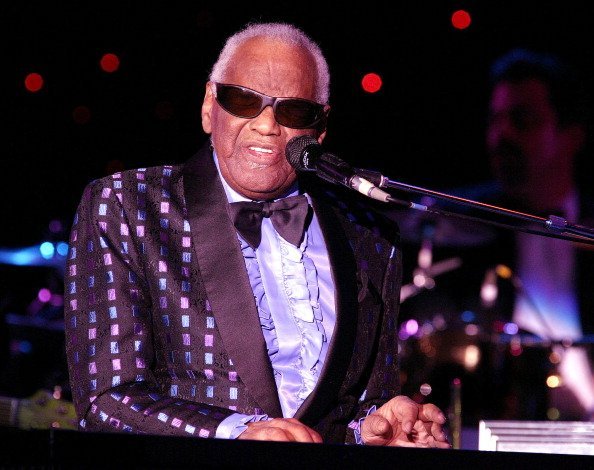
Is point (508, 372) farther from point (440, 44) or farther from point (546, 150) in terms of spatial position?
point (440, 44)

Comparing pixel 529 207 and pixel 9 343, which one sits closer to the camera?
pixel 9 343

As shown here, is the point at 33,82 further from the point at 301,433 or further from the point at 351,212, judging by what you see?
the point at 301,433

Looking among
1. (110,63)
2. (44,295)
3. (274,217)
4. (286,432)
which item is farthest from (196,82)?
(286,432)

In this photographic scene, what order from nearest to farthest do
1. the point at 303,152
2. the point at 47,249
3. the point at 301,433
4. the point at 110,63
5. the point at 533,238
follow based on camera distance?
the point at 301,433
the point at 303,152
the point at 110,63
the point at 47,249
the point at 533,238

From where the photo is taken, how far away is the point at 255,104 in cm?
284

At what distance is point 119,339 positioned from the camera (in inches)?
99.6

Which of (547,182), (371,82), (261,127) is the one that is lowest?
(261,127)

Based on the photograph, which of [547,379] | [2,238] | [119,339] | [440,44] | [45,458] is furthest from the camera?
[2,238]

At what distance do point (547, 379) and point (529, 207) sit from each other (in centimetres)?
134

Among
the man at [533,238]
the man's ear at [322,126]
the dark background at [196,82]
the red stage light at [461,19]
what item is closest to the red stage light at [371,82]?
the dark background at [196,82]

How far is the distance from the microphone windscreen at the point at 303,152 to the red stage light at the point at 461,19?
178 inches

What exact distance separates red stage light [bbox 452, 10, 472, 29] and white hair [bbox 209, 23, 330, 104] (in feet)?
12.7

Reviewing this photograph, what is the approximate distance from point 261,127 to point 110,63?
4.05 metres

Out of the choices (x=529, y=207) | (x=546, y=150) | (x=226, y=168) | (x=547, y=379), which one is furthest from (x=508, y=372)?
(x=226, y=168)
